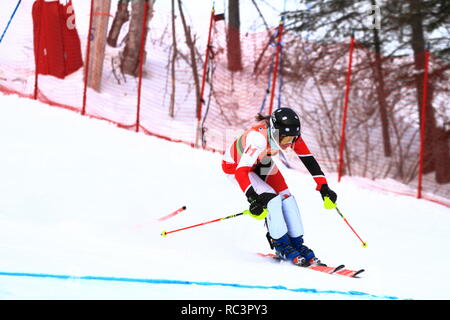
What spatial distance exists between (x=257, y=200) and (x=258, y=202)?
0.05ft

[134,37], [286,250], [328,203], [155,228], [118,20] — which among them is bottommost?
[155,228]

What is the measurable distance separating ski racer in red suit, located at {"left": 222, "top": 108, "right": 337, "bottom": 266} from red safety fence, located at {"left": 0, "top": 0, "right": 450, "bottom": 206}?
445cm

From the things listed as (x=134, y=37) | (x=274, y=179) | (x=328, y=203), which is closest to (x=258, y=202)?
(x=274, y=179)

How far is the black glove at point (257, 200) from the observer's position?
167 inches

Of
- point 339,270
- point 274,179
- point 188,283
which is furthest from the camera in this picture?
point 274,179

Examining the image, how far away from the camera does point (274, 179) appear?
15.4ft

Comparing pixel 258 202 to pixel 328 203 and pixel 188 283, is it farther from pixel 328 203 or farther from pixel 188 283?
pixel 188 283

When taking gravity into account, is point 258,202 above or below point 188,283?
above

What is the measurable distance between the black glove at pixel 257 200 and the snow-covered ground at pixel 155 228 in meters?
0.39

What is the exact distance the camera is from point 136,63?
11391 mm

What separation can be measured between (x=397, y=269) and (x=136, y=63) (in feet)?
24.7

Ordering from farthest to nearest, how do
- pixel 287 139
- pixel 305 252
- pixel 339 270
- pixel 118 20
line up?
pixel 118 20 → pixel 305 252 → pixel 287 139 → pixel 339 270
